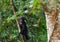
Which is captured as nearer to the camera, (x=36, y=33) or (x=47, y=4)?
(x=47, y=4)

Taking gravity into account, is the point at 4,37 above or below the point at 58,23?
below

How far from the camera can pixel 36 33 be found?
12.0ft

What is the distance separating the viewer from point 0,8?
3.22 m

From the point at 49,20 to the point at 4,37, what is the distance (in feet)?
6.41

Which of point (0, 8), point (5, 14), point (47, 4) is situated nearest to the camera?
point (47, 4)

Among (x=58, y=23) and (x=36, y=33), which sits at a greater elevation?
(x=58, y=23)

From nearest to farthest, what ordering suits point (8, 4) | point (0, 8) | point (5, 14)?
point (8, 4), point (0, 8), point (5, 14)

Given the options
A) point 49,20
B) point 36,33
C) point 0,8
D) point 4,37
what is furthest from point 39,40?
point 49,20

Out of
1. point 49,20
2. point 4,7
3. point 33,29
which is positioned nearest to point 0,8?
point 4,7

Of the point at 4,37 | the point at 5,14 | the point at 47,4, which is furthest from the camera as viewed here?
the point at 4,37

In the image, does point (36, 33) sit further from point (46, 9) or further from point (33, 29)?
point (46, 9)

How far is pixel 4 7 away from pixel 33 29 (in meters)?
0.73

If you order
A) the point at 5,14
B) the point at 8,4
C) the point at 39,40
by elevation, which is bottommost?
the point at 39,40

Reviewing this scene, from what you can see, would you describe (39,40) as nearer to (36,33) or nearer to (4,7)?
(36,33)
